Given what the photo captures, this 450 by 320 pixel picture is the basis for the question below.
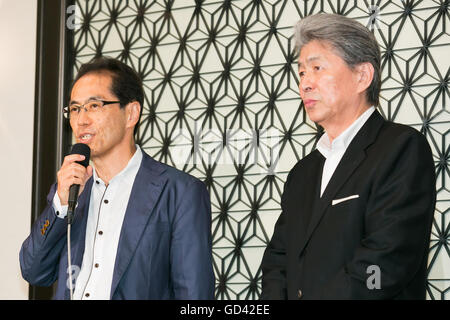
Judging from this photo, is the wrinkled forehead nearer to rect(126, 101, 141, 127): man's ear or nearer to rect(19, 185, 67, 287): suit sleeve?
rect(126, 101, 141, 127): man's ear

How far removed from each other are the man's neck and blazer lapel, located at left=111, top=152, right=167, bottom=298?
0.08 m

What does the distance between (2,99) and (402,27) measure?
2.05 meters

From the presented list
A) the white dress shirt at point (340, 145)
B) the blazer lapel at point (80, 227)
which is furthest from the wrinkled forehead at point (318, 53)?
the blazer lapel at point (80, 227)

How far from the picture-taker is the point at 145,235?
111 inches

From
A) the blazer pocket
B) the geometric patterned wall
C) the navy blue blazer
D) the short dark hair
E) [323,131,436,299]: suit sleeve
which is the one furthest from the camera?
the geometric patterned wall

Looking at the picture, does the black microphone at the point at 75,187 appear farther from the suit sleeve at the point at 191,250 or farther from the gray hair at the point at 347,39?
the gray hair at the point at 347,39

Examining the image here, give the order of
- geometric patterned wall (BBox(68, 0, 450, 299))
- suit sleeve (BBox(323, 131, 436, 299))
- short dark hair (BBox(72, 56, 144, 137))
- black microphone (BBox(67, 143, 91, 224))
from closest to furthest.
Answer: suit sleeve (BBox(323, 131, 436, 299)) → black microphone (BBox(67, 143, 91, 224)) → short dark hair (BBox(72, 56, 144, 137)) → geometric patterned wall (BBox(68, 0, 450, 299))

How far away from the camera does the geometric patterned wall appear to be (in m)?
3.38

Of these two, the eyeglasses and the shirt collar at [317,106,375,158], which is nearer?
the shirt collar at [317,106,375,158]

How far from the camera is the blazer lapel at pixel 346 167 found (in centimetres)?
264

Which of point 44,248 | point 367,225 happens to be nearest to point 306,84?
point 367,225

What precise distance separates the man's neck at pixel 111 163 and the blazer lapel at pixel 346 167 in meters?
0.81

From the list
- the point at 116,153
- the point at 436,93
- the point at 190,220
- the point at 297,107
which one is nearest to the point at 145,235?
the point at 190,220

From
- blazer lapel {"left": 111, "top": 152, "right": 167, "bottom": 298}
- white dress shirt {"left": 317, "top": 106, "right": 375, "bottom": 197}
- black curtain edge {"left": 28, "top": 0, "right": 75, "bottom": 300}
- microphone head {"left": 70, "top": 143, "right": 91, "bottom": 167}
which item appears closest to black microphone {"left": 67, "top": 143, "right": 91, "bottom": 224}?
microphone head {"left": 70, "top": 143, "right": 91, "bottom": 167}
